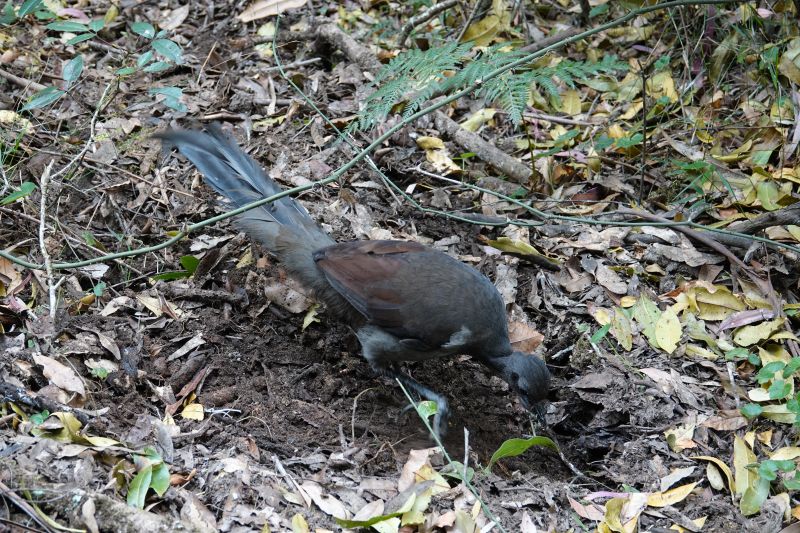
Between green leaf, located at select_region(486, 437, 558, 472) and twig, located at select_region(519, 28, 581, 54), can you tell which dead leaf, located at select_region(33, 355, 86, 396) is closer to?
green leaf, located at select_region(486, 437, 558, 472)

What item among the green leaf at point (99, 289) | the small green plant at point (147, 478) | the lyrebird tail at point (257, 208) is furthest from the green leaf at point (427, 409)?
the green leaf at point (99, 289)

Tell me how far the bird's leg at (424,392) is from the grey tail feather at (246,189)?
0.83 meters

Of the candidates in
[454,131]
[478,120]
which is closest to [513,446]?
[454,131]

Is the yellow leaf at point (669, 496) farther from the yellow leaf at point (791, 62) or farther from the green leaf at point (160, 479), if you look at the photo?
the yellow leaf at point (791, 62)

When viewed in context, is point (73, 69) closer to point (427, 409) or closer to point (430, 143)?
point (430, 143)

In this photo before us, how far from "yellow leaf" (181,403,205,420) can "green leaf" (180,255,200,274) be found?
3.46ft

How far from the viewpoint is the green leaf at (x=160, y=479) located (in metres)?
3.37

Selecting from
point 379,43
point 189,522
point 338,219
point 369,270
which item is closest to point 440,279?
point 369,270

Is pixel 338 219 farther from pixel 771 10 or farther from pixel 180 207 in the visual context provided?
pixel 771 10

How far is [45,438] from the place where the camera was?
137 inches

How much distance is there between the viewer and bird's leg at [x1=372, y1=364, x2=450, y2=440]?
458 centimetres

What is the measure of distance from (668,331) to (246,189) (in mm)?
2613

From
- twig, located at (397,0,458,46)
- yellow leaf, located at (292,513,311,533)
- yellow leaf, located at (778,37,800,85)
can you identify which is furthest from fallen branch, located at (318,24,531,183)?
yellow leaf, located at (292,513,311,533)

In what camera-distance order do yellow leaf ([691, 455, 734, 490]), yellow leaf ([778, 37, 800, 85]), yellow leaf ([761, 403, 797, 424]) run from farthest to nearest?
yellow leaf ([778, 37, 800, 85])
yellow leaf ([761, 403, 797, 424])
yellow leaf ([691, 455, 734, 490])
